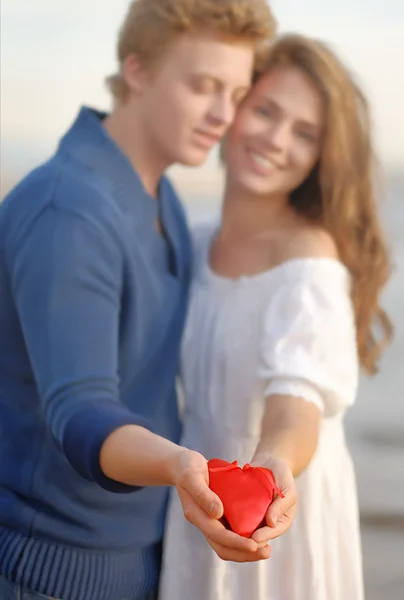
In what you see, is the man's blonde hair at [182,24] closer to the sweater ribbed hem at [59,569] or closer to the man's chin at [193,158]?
the man's chin at [193,158]

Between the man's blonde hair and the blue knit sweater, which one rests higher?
the man's blonde hair

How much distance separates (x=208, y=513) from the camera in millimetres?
513

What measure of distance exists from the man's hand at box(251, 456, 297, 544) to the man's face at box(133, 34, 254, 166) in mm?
287

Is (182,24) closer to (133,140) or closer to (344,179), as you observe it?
(133,140)

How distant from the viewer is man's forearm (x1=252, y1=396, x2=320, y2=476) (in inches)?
25.0

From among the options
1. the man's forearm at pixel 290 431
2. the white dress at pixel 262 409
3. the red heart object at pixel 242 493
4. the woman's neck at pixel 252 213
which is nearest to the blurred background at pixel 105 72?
the woman's neck at pixel 252 213

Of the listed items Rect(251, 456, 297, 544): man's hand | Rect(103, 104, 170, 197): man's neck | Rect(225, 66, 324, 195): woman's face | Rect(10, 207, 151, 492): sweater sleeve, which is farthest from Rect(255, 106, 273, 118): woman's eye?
Rect(251, 456, 297, 544): man's hand

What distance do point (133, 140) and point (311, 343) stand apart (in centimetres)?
24

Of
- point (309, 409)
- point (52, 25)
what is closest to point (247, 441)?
point (309, 409)

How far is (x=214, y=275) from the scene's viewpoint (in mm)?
790

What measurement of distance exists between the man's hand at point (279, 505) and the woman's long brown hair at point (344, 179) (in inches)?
10.0

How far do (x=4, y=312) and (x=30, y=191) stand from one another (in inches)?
4.1

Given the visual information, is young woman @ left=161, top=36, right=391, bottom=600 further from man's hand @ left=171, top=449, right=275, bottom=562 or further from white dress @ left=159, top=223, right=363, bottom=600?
man's hand @ left=171, top=449, right=275, bottom=562

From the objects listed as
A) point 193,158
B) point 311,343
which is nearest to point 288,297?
point 311,343
